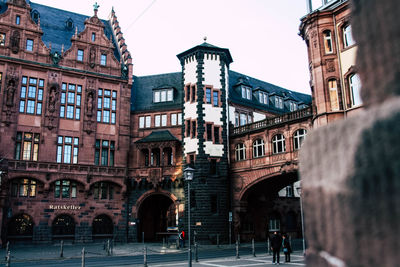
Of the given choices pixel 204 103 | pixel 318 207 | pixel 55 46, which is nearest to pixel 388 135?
pixel 318 207

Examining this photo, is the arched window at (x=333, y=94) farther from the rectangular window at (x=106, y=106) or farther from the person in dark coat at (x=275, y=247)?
the rectangular window at (x=106, y=106)

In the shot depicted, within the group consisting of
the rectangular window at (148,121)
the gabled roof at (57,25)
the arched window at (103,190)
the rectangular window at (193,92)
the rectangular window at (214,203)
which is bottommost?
the rectangular window at (214,203)

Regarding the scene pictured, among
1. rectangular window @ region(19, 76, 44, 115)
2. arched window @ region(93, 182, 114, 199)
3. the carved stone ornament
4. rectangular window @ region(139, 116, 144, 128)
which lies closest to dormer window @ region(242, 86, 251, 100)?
rectangular window @ region(139, 116, 144, 128)

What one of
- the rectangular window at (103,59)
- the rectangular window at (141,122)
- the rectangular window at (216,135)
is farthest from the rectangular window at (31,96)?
the rectangular window at (216,135)

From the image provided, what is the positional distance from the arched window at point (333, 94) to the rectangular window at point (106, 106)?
73.0 feet

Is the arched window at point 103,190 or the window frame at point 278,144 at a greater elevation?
the window frame at point 278,144

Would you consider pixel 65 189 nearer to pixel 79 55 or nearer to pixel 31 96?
pixel 31 96

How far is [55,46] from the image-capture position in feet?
123

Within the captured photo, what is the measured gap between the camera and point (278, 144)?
1209 inches

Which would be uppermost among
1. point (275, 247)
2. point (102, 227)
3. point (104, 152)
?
point (104, 152)

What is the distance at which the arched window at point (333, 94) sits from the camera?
22.8m

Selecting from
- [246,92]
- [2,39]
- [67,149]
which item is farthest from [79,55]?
[246,92]

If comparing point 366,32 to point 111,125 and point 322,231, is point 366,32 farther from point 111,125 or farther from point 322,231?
point 111,125

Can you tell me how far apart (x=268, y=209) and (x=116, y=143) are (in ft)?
56.5
